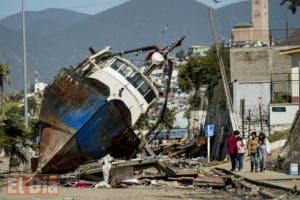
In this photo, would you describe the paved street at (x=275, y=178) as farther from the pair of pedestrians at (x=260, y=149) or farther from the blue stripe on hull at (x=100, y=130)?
the blue stripe on hull at (x=100, y=130)

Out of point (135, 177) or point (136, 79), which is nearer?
point (135, 177)

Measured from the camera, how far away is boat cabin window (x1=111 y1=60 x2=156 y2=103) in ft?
114

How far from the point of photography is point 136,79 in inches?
1371

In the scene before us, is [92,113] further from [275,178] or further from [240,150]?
[275,178]

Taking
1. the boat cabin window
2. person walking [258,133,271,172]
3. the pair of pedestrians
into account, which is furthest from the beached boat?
person walking [258,133,271,172]

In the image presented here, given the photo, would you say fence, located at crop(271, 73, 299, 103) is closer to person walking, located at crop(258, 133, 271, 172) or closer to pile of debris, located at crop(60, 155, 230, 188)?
person walking, located at crop(258, 133, 271, 172)

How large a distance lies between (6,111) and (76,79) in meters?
3.23

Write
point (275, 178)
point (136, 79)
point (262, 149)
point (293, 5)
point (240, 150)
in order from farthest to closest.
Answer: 1. point (136, 79)
2. point (240, 150)
3. point (262, 149)
4. point (275, 178)
5. point (293, 5)

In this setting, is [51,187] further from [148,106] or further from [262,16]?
[262,16]

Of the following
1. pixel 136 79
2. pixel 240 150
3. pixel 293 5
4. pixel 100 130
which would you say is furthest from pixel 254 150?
pixel 293 5

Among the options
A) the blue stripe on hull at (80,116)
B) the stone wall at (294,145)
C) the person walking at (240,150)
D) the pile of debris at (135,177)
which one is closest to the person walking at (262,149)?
the stone wall at (294,145)

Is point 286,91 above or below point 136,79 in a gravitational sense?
above

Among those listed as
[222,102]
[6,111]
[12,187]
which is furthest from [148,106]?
[222,102]

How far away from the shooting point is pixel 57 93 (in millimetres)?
32312
